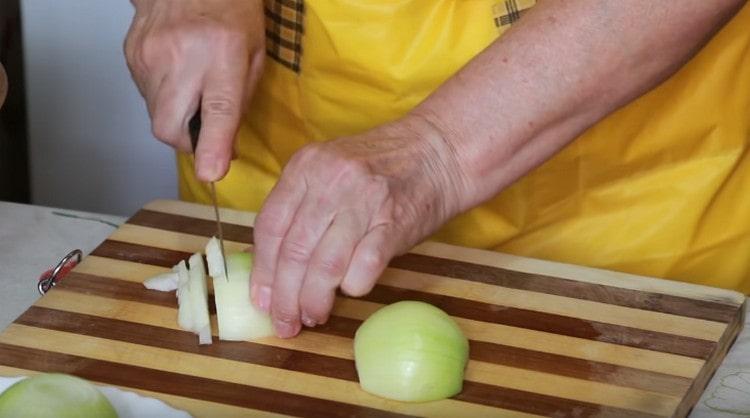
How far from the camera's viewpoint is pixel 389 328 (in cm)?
123

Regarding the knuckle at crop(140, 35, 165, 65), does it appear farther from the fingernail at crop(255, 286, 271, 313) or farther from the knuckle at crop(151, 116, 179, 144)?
the fingernail at crop(255, 286, 271, 313)

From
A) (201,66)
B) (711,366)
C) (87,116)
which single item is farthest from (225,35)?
(87,116)

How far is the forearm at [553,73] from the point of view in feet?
4.01

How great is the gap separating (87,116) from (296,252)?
4.23 feet

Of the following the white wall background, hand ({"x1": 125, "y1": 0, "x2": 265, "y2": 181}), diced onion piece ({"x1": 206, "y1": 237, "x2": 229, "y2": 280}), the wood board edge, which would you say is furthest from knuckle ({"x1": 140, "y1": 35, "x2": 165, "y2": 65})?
the white wall background

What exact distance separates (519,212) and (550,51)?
0.38m

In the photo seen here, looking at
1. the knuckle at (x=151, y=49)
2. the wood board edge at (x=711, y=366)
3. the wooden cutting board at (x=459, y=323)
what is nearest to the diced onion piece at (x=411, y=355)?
the wooden cutting board at (x=459, y=323)

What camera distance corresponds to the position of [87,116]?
2.41 meters

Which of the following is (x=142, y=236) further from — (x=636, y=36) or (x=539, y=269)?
(x=636, y=36)

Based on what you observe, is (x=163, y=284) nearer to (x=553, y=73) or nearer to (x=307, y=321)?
(x=307, y=321)

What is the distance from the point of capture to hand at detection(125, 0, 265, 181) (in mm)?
1382

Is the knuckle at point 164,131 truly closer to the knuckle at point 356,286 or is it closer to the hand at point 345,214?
the hand at point 345,214

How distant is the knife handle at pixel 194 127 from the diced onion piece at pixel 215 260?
0.40 ft

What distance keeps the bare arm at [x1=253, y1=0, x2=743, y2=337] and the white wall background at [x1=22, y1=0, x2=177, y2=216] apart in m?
1.18
